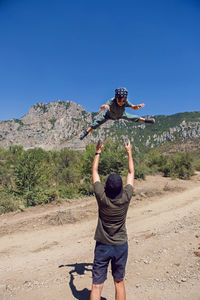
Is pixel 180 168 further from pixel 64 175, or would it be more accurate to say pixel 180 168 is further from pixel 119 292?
pixel 119 292

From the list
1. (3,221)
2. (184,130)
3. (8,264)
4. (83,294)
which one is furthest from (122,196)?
(184,130)

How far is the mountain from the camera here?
121 m

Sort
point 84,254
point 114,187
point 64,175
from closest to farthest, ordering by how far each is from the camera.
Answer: point 114,187 → point 84,254 → point 64,175

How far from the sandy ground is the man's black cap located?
257 centimetres

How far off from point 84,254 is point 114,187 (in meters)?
4.61

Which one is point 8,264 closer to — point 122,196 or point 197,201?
point 122,196

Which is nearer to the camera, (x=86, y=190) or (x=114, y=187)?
(x=114, y=187)

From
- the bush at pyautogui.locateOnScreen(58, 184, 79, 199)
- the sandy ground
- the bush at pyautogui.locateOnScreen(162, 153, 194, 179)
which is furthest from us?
the bush at pyautogui.locateOnScreen(162, 153, 194, 179)

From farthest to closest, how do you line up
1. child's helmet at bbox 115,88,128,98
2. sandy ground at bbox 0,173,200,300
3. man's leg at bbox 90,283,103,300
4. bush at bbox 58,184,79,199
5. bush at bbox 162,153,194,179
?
bush at bbox 162,153,194,179 → bush at bbox 58,184,79,199 → sandy ground at bbox 0,173,200,300 → child's helmet at bbox 115,88,128,98 → man's leg at bbox 90,283,103,300

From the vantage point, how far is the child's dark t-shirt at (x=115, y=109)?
14.8ft

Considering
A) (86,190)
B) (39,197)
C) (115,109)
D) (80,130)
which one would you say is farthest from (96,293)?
(80,130)

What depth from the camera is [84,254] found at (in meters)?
6.57

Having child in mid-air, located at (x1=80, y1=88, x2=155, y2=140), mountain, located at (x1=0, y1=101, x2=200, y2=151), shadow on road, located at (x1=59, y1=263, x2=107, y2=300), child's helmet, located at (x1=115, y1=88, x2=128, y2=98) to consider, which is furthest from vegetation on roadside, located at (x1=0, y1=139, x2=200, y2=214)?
mountain, located at (x1=0, y1=101, x2=200, y2=151)

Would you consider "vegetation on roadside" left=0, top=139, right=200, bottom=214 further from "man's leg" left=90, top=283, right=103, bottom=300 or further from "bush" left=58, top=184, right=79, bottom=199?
"man's leg" left=90, top=283, right=103, bottom=300
